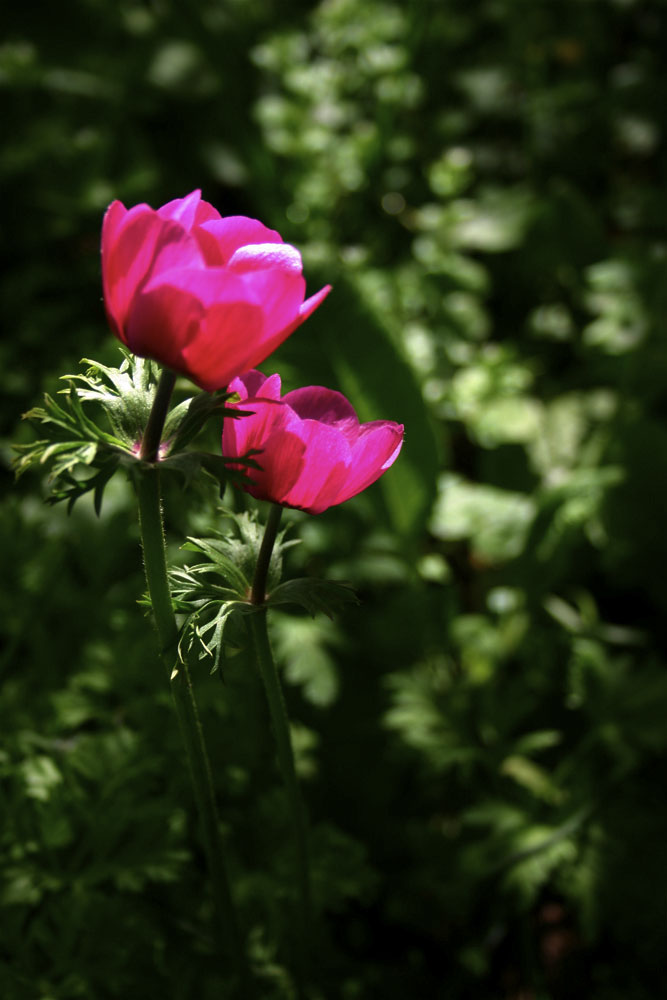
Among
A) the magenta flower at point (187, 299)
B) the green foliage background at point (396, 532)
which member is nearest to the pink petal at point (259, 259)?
the magenta flower at point (187, 299)

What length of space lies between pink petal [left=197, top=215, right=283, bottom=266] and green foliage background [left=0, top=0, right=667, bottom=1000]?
0.24 meters

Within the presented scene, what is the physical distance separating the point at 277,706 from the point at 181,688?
106 millimetres

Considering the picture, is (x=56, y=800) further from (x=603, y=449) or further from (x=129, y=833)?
(x=603, y=449)

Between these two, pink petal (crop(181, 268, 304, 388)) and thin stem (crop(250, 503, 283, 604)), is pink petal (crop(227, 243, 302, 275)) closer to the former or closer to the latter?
pink petal (crop(181, 268, 304, 388))

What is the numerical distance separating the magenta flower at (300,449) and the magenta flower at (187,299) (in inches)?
2.4

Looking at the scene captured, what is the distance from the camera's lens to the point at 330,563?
189cm

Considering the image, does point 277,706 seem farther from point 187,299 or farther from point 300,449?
point 187,299

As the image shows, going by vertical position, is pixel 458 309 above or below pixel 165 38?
below

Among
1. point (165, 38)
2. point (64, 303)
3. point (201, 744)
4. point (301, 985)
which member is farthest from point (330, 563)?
point (165, 38)

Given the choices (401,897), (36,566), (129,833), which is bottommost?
(401,897)

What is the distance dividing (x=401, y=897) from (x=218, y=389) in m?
1.19

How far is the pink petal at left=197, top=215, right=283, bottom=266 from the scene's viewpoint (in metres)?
0.65

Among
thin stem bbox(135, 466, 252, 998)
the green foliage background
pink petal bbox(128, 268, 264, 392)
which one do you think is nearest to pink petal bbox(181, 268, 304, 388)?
pink petal bbox(128, 268, 264, 392)

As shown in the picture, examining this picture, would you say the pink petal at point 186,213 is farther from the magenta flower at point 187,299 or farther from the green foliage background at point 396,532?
the green foliage background at point 396,532
